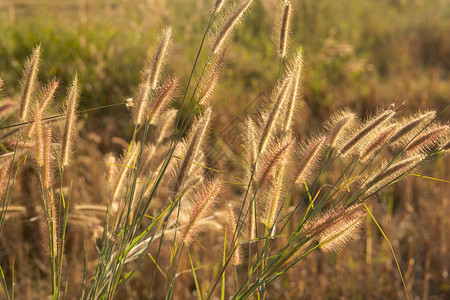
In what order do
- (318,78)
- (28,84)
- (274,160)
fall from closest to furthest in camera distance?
(274,160) → (28,84) → (318,78)

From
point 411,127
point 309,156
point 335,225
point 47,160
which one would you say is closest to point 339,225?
point 335,225

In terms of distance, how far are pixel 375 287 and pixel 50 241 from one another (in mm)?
1893

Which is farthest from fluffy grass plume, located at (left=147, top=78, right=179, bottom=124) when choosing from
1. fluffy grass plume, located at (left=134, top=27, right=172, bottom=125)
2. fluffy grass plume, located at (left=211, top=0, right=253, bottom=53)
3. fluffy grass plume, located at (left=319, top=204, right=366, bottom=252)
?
fluffy grass plume, located at (left=319, top=204, right=366, bottom=252)

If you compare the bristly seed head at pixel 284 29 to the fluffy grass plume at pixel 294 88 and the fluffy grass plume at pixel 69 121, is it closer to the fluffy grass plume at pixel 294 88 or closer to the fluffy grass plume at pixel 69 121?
the fluffy grass plume at pixel 294 88

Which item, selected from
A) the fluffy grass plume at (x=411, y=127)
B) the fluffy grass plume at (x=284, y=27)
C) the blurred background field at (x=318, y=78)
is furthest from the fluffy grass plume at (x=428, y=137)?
the fluffy grass plume at (x=284, y=27)

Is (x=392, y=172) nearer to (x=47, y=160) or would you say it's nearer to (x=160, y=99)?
(x=160, y=99)

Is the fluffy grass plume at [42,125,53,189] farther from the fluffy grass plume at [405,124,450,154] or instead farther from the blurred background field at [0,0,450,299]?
the fluffy grass plume at [405,124,450,154]

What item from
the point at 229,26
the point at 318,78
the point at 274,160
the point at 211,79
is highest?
the point at 318,78

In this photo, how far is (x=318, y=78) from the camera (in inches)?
222

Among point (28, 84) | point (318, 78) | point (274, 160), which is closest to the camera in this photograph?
point (274, 160)

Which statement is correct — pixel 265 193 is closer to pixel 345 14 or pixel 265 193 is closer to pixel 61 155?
pixel 61 155

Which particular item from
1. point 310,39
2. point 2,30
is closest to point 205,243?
point 2,30

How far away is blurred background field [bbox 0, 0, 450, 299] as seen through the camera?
8.50 ft

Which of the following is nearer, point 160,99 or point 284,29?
point 160,99
